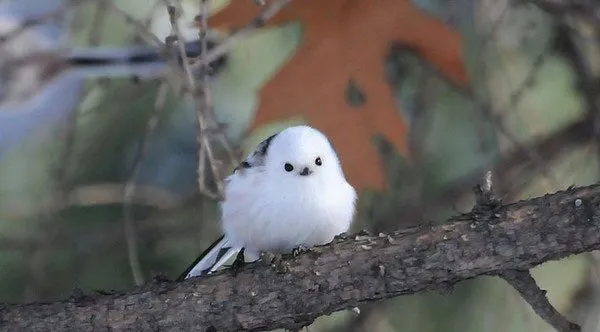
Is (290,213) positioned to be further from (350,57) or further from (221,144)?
(221,144)

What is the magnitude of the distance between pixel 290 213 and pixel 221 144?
0.86ft

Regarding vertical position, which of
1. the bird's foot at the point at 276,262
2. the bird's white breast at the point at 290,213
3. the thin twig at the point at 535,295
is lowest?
the thin twig at the point at 535,295

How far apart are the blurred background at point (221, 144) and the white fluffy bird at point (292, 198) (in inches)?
8.4

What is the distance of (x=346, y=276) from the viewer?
1.88 ft

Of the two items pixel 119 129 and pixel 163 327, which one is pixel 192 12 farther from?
pixel 163 327

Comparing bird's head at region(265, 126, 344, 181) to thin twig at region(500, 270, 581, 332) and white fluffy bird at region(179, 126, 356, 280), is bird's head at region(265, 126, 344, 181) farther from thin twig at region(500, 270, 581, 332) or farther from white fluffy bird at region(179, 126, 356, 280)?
thin twig at region(500, 270, 581, 332)

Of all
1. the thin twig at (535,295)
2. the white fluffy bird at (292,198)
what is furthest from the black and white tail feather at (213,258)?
the thin twig at (535,295)

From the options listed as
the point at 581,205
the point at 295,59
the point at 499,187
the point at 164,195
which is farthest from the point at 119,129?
the point at 581,205

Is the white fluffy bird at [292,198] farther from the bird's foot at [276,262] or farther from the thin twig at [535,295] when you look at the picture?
the thin twig at [535,295]

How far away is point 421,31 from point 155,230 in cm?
42

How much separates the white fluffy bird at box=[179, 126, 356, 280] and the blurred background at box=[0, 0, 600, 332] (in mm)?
213

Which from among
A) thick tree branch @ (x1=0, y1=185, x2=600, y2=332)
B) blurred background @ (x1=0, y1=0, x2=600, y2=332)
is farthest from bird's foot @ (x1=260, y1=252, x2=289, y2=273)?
blurred background @ (x1=0, y1=0, x2=600, y2=332)

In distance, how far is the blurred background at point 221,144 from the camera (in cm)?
87

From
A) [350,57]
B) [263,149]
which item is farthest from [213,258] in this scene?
[350,57]
